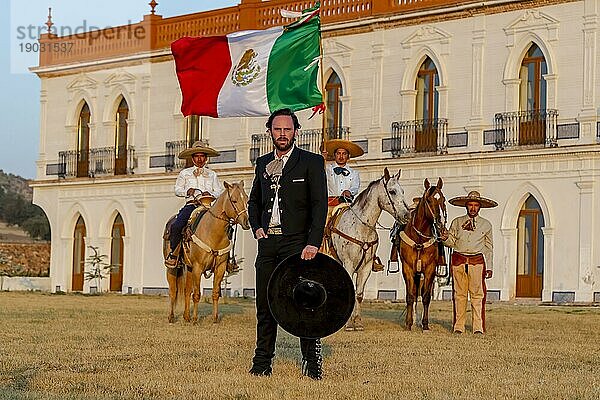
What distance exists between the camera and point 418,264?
1769 cm

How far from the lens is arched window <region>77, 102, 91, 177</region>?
4341 cm

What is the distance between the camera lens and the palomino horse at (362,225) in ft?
56.0

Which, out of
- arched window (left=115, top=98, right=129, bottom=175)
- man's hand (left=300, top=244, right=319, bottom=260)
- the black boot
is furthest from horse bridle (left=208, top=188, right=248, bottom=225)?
arched window (left=115, top=98, right=129, bottom=175)

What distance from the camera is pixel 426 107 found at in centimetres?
3472

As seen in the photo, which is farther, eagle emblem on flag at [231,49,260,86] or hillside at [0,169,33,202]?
hillside at [0,169,33,202]

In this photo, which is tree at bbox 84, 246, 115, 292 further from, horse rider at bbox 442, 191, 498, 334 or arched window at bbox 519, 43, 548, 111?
horse rider at bbox 442, 191, 498, 334

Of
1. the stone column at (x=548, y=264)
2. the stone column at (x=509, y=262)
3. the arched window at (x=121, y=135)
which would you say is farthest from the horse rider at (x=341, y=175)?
the arched window at (x=121, y=135)

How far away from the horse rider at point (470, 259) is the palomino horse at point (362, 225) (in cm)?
95

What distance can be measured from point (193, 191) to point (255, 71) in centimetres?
204

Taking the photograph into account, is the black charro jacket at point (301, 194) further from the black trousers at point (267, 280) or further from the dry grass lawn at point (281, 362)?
the dry grass lawn at point (281, 362)

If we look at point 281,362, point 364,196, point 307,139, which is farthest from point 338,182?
point 307,139

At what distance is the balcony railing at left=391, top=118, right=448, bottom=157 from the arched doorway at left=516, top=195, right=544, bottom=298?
278 centimetres

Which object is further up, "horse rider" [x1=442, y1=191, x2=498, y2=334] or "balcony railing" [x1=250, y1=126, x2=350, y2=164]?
"balcony railing" [x1=250, y1=126, x2=350, y2=164]

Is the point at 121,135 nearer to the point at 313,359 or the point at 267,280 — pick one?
the point at 267,280
